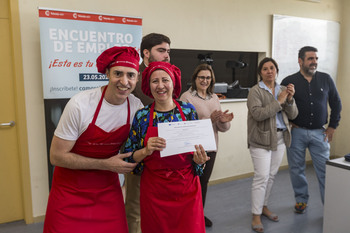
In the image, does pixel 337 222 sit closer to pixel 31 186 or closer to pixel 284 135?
pixel 284 135

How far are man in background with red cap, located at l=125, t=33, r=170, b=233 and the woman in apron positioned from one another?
1.41ft

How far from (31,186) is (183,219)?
2.09m

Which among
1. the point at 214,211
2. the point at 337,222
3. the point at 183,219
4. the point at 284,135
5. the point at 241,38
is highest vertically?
the point at 241,38

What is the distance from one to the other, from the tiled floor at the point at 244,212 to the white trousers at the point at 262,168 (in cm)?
27

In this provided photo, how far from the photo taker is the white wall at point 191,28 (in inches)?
115

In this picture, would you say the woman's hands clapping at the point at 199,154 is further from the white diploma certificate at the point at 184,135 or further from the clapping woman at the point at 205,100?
the clapping woman at the point at 205,100

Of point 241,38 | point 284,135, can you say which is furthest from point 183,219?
point 241,38

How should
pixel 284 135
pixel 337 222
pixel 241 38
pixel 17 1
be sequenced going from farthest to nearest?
1. pixel 241 38
2. pixel 284 135
3. pixel 17 1
4. pixel 337 222

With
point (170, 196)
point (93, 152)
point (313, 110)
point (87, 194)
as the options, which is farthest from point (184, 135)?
point (313, 110)

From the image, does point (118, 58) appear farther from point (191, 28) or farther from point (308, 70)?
point (191, 28)

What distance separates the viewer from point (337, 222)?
2.38 meters

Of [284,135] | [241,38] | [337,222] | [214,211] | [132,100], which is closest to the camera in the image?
[132,100]

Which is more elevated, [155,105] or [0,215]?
[155,105]

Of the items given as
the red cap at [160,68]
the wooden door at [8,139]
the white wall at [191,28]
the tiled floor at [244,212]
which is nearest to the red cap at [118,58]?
the red cap at [160,68]
